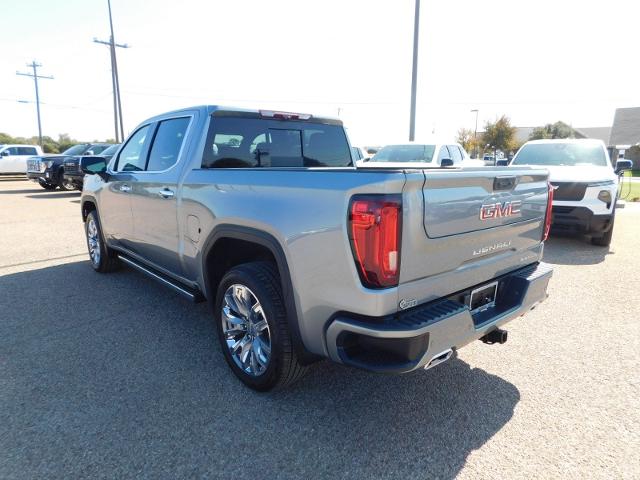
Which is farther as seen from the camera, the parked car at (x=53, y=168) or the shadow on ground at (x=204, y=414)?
the parked car at (x=53, y=168)

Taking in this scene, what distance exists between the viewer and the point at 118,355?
11.2 ft

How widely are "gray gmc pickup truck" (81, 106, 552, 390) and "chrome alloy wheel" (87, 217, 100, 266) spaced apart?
206cm

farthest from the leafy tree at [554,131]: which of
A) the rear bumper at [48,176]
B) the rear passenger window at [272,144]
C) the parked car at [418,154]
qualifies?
the rear passenger window at [272,144]

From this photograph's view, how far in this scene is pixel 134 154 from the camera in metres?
4.54

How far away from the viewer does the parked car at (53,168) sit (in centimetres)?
1728

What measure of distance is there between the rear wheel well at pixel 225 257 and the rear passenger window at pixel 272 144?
0.71 m

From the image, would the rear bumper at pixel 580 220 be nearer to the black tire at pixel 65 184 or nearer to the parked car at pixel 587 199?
the parked car at pixel 587 199

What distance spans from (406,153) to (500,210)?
8.22 m

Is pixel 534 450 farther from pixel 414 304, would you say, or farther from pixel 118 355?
pixel 118 355

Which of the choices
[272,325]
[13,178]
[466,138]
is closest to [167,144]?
[272,325]

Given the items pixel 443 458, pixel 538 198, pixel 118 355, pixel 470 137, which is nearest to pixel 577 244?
→ pixel 538 198

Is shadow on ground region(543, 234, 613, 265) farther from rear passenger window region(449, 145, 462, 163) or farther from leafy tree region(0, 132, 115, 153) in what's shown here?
leafy tree region(0, 132, 115, 153)

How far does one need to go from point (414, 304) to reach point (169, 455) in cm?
152

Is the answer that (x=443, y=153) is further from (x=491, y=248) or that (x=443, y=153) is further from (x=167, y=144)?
(x=491, y=248)
